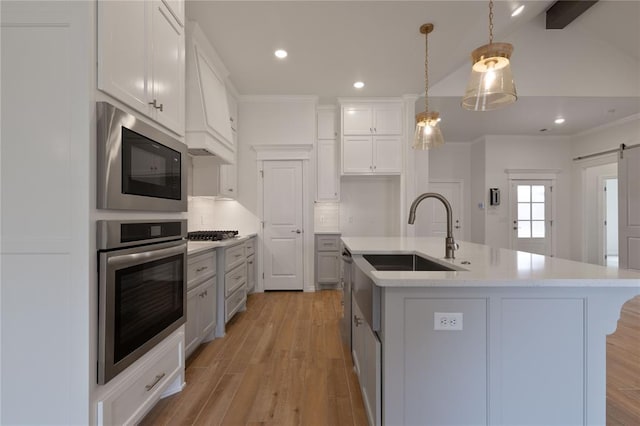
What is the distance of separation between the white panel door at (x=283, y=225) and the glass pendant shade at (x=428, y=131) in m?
2.07

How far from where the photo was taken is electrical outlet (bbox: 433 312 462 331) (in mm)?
1211

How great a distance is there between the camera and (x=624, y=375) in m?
2.05

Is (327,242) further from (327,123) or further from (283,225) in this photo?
(327,123)

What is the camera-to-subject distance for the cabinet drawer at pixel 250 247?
365 centimetres

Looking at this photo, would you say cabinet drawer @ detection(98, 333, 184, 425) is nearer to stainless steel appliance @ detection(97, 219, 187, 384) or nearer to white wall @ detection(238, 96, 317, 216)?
stainless steel appliance @ detection(97, 219, 187, 384)

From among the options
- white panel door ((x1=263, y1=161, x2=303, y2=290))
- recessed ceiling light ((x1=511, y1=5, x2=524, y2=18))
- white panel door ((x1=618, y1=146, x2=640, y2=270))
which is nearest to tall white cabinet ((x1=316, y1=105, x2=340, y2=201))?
white panel door ((x1=263, y1=161, x2=303, y2=290))

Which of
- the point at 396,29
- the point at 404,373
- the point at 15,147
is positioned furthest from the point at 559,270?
the point at 396,29

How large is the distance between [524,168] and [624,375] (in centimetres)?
525

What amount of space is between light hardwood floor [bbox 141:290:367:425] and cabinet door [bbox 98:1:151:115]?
1.71 m

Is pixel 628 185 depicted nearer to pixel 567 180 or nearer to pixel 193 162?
pixel 567 180

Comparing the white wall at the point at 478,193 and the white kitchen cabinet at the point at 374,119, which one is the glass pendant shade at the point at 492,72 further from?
the white wall at the point at 478,193

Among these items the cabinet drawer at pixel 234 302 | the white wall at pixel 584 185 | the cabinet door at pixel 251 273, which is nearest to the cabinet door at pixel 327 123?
the cabinet door at pixel 251 273

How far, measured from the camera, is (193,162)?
3438 millimetres

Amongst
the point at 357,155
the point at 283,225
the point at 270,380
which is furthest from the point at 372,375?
the point at 357,155
